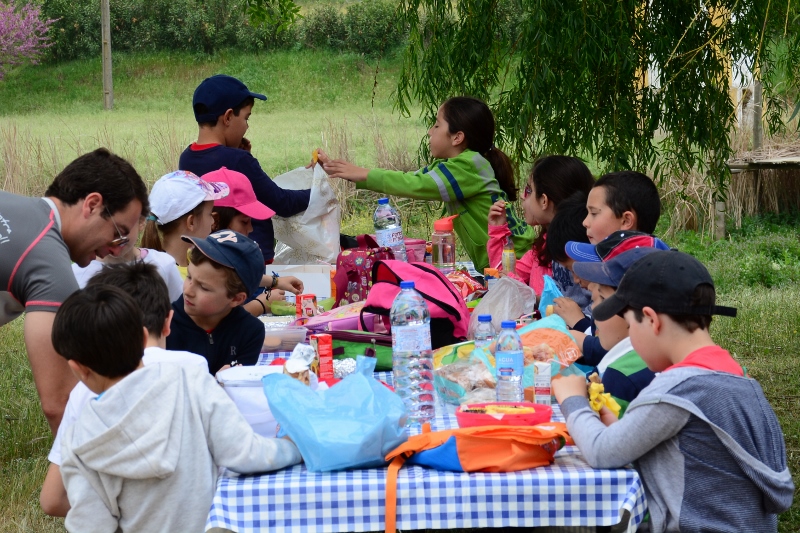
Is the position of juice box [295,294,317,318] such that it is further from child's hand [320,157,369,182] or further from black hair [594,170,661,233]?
black hair [594,170,661,233]

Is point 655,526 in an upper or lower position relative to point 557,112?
lower

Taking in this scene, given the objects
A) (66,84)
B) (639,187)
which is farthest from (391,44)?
(639,187)

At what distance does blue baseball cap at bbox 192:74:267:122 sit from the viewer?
4.61 m

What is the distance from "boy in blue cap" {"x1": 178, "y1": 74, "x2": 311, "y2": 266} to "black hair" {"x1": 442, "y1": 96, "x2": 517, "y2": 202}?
943 mm

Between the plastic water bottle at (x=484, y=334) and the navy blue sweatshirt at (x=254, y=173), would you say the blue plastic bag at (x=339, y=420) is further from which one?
the navy blue sweatshirt at (x=254, y=173)

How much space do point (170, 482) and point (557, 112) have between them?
11.7 feet

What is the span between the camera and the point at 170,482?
7.05ft

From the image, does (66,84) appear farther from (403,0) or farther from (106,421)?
(106,421)

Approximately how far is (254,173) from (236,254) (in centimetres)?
170

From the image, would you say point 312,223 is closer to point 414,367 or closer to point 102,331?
point 414,367

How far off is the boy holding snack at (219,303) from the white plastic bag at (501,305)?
909mm

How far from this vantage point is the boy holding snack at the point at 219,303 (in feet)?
9.62

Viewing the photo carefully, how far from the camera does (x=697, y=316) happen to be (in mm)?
2256

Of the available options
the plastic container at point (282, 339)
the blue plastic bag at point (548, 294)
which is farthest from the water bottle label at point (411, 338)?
the blue plastic bag at point (548, 294)
